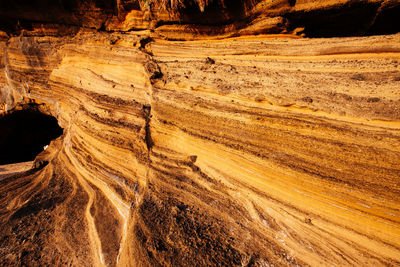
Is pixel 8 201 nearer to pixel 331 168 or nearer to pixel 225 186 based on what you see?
pixel 225 186

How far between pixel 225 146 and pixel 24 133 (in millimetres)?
11246

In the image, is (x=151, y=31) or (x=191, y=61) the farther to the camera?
(x=151, y=31)

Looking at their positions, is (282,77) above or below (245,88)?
above

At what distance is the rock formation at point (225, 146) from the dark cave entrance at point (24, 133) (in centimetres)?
515

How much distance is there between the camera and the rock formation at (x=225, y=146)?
2199 millimetres

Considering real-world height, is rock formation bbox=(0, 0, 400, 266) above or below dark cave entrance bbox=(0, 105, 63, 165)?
above

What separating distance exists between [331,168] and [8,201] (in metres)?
6.09

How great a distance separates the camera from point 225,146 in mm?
2941

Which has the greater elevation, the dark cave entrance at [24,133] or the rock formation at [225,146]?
the rock formation at [225,146]

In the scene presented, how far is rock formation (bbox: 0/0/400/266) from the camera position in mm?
2199

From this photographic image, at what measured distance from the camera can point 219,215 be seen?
2.68 meters

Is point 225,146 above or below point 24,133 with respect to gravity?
above

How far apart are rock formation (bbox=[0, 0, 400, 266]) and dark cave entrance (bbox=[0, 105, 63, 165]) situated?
5.15 meters

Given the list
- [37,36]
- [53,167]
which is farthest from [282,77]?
[37,36]
